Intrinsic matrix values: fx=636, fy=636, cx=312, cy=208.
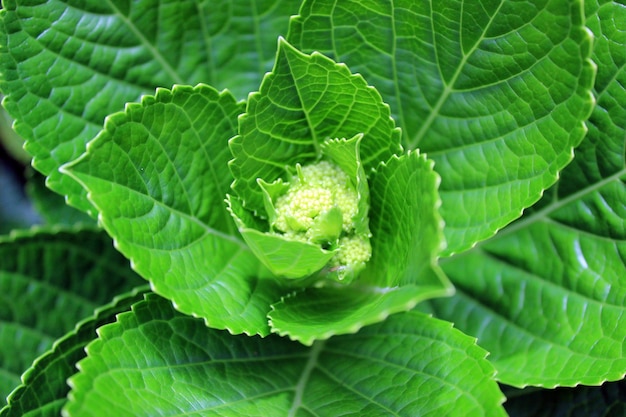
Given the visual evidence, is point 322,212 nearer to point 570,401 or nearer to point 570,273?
point 570,273

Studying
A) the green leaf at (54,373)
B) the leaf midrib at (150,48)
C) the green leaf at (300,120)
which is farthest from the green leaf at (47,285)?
the green leaf at (300,120)

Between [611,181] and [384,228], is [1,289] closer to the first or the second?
[384,228]

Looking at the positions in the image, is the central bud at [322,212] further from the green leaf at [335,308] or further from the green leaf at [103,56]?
the green leaf at [103,56]

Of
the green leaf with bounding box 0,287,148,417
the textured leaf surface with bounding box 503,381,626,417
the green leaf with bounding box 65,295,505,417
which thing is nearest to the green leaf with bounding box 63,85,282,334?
the green leaf with bounding box 65,295,505,417

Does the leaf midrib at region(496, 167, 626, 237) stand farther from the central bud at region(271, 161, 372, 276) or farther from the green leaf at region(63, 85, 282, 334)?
the green leaf at region(63, 85, 282, 334)

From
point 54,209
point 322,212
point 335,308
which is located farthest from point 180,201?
point 54,209

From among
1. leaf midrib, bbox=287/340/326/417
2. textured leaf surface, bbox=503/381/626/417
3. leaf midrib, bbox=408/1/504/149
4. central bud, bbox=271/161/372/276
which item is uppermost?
leaf midrib, bbox=408/1/504/149

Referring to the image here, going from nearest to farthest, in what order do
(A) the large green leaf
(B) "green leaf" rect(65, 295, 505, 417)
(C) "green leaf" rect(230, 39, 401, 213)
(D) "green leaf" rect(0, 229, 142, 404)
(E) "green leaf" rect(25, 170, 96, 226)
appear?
(B) "green leaf" rect(65, 295, 505, 417) < (C) "green leaf" rect(230, 39, 401, 213) < (A) the large green leaf < (D) "green leaf" rect(0, 229, 142, 404) < (E) "green leaf" rect(25, 170, 96, 226)
